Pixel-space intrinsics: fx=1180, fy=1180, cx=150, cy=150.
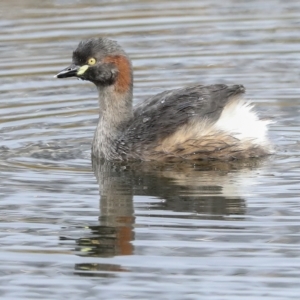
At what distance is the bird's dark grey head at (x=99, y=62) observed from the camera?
10.9 m

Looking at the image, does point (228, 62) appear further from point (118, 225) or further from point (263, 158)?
point (118, 225)

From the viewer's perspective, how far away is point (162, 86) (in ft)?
43.4

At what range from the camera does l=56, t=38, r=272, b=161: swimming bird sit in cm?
1059

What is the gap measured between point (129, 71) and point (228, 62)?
123 inches

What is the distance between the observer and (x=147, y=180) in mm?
10031

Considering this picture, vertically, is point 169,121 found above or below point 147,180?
above

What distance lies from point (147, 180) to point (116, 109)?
1281 mm

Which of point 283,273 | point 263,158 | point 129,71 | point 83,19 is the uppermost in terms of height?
point 83,19

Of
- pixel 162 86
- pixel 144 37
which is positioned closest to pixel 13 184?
pixel 162 86

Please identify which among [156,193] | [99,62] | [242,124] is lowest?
[156,193]

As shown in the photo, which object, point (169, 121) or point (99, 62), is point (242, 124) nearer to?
point (169, 121)

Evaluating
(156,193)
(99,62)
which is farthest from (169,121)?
(156,193)

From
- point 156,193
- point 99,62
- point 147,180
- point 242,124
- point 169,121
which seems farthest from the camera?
point 99,62

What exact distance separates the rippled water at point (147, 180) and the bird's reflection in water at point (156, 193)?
2cm
